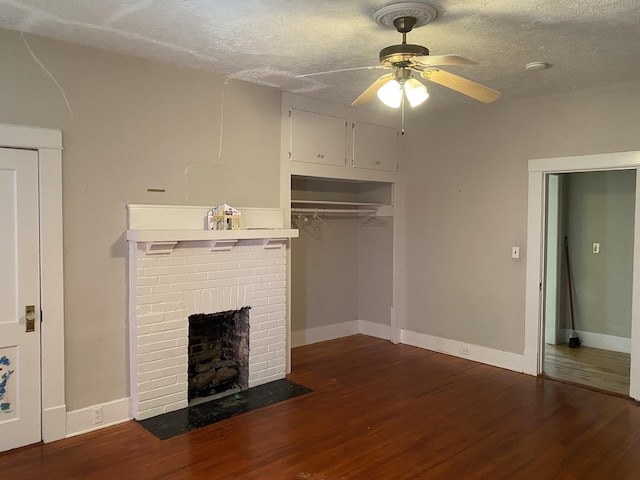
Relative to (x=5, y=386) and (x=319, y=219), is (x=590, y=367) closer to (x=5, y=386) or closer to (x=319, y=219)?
(x=319, y=219)

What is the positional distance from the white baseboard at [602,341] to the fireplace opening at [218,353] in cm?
401

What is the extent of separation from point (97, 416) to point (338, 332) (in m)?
3.14

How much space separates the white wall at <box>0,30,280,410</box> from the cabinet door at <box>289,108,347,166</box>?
0.84 metres

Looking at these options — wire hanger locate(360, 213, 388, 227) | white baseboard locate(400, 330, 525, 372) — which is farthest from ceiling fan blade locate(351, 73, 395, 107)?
white baseboard locate(400, 330, 525, 372)

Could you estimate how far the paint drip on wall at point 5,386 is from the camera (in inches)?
118

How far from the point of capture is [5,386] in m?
3.02

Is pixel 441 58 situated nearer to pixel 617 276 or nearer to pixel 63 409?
pixel 63 409

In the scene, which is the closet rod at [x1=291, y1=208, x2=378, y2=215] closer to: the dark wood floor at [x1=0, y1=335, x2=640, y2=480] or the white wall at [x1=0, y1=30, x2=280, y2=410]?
the white wall at [x1=0, y1=30, x2=280, y2=410]

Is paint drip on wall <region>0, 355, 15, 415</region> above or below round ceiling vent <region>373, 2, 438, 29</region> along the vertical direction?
below

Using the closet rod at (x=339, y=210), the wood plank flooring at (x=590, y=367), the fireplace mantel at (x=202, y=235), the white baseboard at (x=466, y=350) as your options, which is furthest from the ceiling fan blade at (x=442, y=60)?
the wood plank flooring at (x=590, y=367)

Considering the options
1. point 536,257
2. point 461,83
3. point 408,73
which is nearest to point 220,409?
point 408,73

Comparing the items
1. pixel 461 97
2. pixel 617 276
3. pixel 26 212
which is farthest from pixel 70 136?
pixel 617 276

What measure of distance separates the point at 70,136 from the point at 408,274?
3.85m

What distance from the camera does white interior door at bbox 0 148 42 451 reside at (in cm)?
299
